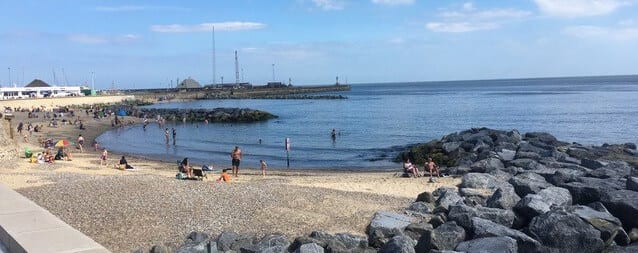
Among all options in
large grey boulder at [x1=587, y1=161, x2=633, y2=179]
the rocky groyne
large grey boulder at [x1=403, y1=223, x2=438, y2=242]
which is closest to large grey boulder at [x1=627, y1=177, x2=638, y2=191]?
the rocky groyne

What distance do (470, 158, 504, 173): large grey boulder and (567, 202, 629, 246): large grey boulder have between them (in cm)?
1004

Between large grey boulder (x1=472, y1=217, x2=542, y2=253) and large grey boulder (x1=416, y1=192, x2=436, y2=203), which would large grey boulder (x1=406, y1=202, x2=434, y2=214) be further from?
large grey boulder (x1=472, y1=217, x2=542, y2=253)

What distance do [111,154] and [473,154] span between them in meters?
20.6

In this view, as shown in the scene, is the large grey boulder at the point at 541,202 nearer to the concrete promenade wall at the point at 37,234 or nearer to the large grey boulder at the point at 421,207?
the large grey boulder at the point at 421,207

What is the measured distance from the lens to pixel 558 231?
8672 mm

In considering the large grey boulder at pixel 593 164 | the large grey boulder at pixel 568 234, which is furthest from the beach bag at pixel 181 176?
the large grey boulder at pixel 593 164

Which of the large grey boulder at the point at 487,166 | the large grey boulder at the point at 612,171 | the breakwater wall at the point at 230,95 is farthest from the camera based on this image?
the breakwater wall at the point at 230,95

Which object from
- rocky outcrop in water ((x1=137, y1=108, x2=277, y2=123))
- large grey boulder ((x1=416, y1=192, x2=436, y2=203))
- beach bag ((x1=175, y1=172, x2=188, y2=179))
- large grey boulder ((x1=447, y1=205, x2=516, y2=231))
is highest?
large grey boulder ((x1=447, y1=205, x2=516, y2=231))

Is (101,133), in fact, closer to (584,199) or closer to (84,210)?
(84,210)

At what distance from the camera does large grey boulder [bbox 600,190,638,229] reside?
988 cm

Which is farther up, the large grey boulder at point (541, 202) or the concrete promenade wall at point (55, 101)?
the concrete promenade wall at point (55, 101)

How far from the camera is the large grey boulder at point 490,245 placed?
814 cm

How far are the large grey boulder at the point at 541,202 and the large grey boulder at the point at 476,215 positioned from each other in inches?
13.3

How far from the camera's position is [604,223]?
9055mm
